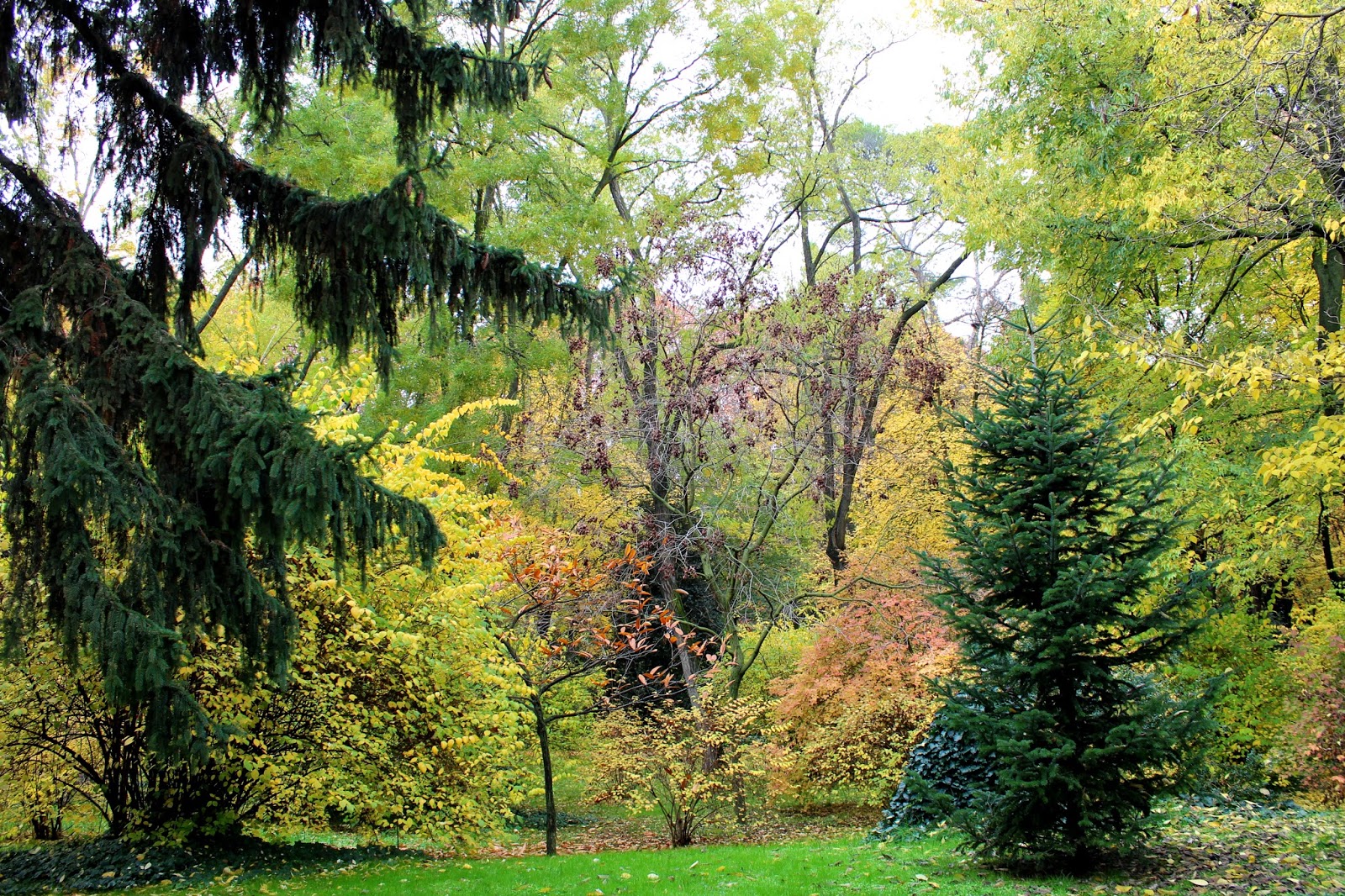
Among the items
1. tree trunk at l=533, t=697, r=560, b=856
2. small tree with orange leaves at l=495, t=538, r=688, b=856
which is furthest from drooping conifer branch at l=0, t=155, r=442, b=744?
tree trunk at l=533, t=697, r=560, b=856

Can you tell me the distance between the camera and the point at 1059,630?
20.0 feet

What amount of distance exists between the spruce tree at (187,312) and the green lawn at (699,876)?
3.52 metres

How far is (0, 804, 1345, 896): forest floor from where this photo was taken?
18.9ft

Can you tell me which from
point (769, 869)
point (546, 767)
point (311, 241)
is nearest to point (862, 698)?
point (546, 767)

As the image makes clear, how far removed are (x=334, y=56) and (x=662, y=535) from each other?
26.2ft

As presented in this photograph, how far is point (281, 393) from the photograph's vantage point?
442cm

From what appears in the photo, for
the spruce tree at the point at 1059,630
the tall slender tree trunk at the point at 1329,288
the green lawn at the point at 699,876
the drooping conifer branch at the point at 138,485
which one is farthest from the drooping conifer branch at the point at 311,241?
the tall slender tree trunk at the point at 1329,288

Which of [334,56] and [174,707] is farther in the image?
[334,56]

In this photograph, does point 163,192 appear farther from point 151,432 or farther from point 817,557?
point 817,557

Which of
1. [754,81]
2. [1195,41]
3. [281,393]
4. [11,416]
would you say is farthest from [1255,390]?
[754,81]

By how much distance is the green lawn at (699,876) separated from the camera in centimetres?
623

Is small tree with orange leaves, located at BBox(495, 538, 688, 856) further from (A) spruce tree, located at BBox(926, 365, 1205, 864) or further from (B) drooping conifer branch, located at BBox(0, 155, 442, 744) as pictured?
(B) drooping conifer branch, located at BBox(0, 155, 442, 744)

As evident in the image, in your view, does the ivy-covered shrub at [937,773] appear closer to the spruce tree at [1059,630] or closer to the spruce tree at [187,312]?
the spruce tree at [1059,630]

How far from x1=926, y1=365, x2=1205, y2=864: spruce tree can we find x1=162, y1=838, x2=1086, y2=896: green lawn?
485mm
